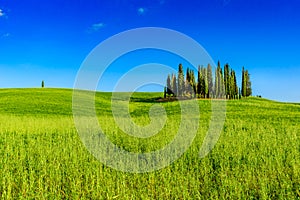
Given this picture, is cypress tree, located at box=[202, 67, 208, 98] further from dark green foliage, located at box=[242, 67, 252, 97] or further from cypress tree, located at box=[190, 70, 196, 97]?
dark green foliage, located at box=[242, 67, 252, 97]

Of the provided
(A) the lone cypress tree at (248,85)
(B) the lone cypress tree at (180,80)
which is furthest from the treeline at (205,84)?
(A) the lone cypress tree at (248,85)

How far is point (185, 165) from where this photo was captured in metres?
9.82

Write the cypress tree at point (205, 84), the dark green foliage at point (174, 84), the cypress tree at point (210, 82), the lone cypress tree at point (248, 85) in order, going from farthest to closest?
1. the lone cypress tree at point (248, 85)
2. the dark green foliage at point (174, 84)
3. the cypress tree at point (210, 82)
4. the cypress tree at point (205, 84)

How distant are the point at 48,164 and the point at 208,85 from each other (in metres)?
62.4

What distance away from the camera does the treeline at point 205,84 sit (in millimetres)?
69875

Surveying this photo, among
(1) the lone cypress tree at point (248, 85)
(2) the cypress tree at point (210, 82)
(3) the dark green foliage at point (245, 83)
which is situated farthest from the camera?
(1) the lone cypress tree at point (248, 85)

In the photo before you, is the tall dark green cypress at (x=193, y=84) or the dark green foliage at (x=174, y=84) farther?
the dark green foliage at (x=174, y=84)

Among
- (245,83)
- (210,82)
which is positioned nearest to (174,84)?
(210,82)

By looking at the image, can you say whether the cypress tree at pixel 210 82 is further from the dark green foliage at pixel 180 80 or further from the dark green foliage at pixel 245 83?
the dark green foliage at pixel 245 83

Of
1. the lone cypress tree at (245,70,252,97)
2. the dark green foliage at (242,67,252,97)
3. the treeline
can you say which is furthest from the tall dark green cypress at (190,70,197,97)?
the lone cypress tree at (245,70,252,97)

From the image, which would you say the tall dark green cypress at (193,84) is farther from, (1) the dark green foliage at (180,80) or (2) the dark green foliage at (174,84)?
(2) the dark green foliage at (174,84)

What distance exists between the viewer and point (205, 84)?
69188 mm

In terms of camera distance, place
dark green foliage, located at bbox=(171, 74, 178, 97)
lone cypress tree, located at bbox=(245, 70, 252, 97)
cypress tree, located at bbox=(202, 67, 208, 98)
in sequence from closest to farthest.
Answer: cypress tree, located at bbox=(202, 67, 208, 98) < dark green foliage, located at bbox=(171, 74, 178, 97) < lone cypress tree, located at bbox=(245, 70, 252, 97)

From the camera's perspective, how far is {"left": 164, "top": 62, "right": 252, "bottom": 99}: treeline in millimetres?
69875
